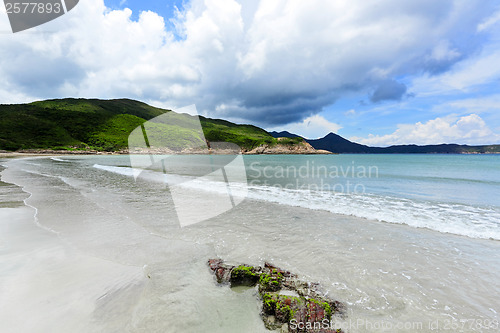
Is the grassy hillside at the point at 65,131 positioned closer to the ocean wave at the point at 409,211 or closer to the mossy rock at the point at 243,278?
the ocean wave at the point at 409,211

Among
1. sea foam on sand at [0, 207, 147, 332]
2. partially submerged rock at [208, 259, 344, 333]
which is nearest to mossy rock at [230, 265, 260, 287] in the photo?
partially submerged rock at [208, 259, 344, 333]

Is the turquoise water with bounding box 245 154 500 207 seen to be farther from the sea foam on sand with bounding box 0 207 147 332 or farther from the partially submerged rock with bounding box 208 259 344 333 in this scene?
the sea foam on sand with bounding box 0 207 147 332

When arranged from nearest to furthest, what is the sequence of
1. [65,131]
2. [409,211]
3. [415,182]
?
[409,211] < [415,182] < [65,131]

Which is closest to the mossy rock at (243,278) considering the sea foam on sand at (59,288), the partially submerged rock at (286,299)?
the partially submerged rock at (286,299)

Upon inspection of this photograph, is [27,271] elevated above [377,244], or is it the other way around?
[27,271]

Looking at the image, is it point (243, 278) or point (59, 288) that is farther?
point (243, 278)

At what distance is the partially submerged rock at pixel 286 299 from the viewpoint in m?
3.71

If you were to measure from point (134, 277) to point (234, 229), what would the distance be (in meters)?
4.14

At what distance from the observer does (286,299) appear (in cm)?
399

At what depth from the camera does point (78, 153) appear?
346 ft

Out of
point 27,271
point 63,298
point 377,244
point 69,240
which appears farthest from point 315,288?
point 69,240

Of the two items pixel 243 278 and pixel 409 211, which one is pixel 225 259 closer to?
pixel 243 278

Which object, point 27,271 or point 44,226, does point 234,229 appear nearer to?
point 27,271


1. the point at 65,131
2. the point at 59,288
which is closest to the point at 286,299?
the point at 59,288
